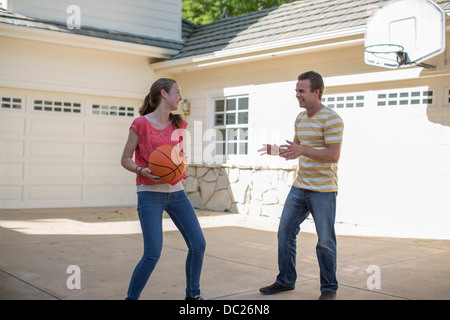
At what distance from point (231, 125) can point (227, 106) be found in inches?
18.4

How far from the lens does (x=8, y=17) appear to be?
977 centimetres

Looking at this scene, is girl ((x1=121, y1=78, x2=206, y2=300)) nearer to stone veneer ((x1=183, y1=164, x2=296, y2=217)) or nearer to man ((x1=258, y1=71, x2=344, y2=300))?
man ((x1=258, y1=71, x2=344, y2=300))

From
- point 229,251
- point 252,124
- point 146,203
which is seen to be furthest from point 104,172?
point 146,203

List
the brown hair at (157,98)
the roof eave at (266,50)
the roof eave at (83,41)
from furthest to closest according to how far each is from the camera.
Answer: the roof eave at (83,41)
the roof eave at (266,50)
the brown hair at (157,98)

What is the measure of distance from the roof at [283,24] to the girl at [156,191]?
5.10 metres

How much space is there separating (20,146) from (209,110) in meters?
3.99

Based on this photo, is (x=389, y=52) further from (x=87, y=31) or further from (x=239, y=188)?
(x=87, y=31)

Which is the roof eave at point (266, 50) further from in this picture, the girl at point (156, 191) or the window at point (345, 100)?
the girl at point (156, 191)

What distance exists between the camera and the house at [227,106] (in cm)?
817

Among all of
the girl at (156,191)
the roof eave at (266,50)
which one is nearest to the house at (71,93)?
the roof eave at (266,50)

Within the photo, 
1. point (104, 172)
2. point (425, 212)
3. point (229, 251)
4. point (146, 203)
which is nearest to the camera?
point (146, 203)

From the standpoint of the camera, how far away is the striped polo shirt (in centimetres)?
414

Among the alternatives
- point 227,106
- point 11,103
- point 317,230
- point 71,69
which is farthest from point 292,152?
point 71,69
